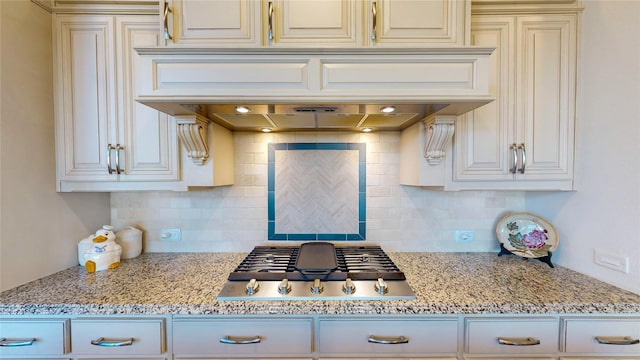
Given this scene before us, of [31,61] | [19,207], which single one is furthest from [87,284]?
[31,61]

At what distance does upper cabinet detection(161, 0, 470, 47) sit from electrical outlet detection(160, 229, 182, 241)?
3.75 feet

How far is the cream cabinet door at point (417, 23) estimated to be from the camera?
1204 mm

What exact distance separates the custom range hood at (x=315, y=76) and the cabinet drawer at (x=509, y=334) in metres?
0.94

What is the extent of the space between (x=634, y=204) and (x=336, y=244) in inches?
57.9

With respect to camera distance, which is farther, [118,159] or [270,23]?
[118,159]

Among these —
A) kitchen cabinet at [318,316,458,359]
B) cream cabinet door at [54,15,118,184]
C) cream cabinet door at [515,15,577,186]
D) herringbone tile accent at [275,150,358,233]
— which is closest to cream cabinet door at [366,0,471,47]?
cream cabinet door at [515,15,577,186]

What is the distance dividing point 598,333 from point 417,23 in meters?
1.56

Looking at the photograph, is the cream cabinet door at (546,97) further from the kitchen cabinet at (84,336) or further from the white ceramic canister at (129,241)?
the white ceramic canister at (129,241)

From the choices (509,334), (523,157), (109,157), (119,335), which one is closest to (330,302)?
(509,334)

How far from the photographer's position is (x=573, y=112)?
1.38 metres

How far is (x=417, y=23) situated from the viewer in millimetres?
1215

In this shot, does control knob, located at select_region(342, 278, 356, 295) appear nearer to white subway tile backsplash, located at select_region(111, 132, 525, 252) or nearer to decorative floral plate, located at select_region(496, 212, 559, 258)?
white subway tile backsplash, located at select_region(111, 132, 525, 252)

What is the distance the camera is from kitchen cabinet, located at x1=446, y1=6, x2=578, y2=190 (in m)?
1.37

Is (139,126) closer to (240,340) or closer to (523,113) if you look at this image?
(240,340)
